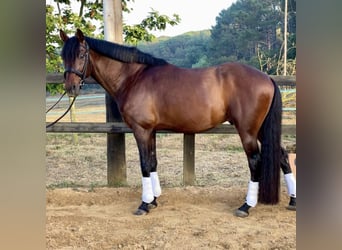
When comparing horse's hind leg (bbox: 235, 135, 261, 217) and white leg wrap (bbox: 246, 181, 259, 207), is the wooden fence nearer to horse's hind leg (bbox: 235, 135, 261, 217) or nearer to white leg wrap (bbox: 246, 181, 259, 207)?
horse's hind leg (bbox: 235, 135, 261, 217)

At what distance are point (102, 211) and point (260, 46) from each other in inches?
220

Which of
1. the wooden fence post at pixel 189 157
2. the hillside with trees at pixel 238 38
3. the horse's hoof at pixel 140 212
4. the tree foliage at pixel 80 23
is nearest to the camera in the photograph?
the horse's hoof at pixel 140 212

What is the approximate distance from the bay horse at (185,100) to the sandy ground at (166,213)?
18 centimetres

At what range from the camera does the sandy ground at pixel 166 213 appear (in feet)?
7.59

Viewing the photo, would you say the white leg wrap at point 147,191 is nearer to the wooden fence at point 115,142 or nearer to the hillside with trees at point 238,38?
the wooden fence at point 115,142

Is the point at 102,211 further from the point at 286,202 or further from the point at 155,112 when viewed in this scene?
the point at 286,202

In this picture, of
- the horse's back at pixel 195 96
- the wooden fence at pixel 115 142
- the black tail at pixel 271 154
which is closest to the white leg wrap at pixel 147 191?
the horse's back at pixel 195 96

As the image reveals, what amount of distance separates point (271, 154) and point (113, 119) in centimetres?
166

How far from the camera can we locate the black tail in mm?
2744

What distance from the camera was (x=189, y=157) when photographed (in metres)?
3.60

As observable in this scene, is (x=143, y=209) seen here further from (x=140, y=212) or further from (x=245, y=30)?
(x=245, y=30)

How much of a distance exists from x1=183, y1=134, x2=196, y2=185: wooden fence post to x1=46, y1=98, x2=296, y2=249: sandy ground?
0.11 metres

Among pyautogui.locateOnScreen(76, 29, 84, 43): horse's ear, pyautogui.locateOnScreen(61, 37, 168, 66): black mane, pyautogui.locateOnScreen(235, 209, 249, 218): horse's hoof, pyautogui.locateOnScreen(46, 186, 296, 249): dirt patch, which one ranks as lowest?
pyautogui.locateOnScreen(46, 186, 296, 249): dirt patch

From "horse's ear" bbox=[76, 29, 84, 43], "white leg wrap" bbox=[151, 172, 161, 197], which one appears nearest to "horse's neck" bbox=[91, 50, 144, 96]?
"horse's ear" bbox=[76, 29, 84, 43]
